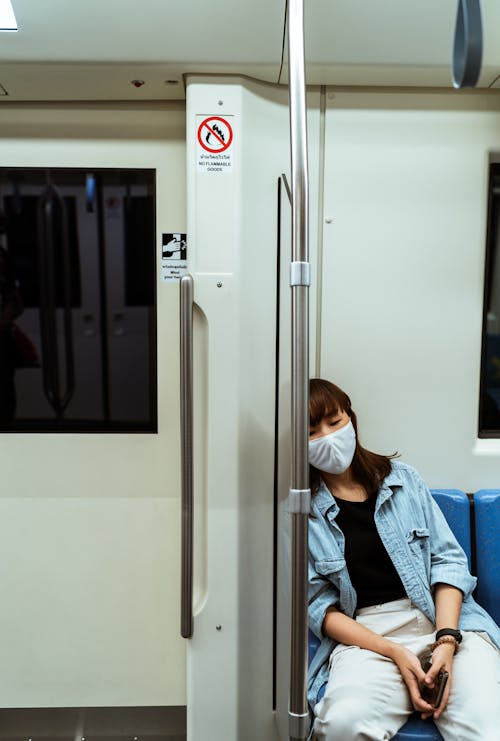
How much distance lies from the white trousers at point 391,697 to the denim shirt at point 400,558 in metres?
0.11

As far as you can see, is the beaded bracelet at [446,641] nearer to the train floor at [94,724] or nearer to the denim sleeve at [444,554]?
the denim sleeve at [444,554]

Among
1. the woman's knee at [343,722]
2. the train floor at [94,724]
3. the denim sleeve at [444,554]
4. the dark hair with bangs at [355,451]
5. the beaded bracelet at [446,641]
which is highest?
the dark hair with bangs at [355,451]

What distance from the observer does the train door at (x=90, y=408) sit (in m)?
2.61

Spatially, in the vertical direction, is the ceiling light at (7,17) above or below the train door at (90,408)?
above

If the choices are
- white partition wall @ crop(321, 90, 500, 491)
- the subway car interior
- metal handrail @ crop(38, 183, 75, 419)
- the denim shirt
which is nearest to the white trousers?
the denim shirt

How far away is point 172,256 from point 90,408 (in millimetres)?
714

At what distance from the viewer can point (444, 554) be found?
2.30 m

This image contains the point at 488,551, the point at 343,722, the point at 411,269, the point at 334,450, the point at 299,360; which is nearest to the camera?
the point at 299,360

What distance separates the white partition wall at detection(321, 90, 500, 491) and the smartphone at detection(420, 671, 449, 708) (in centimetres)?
87

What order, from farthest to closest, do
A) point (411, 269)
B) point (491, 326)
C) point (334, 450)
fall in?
point (491, 326)
point (411, 269)
point (334, 450)

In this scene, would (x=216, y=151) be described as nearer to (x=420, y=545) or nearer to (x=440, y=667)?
(x=420, y=545)

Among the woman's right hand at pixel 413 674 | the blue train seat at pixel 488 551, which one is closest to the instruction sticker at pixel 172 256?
the blue train seat at pixel 488 551

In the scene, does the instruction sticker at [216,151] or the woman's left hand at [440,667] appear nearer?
the woman's left hand at [440,667]

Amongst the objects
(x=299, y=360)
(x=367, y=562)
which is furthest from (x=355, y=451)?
(x=299, y=360)
